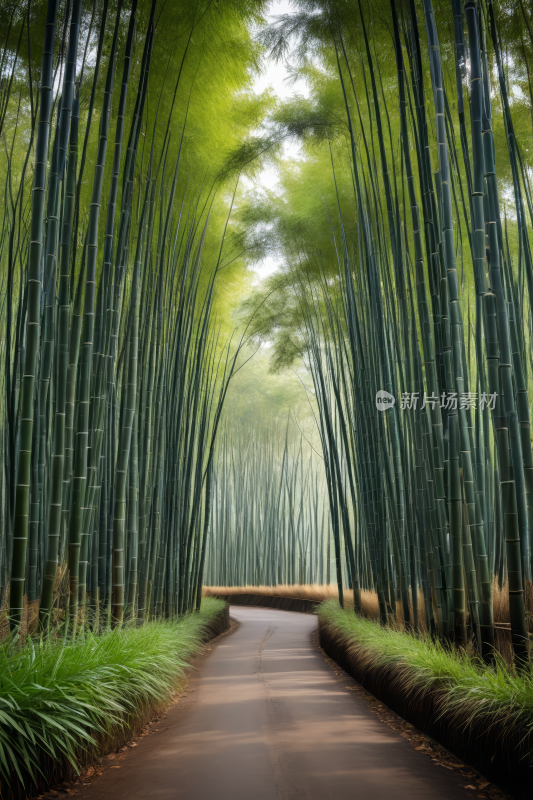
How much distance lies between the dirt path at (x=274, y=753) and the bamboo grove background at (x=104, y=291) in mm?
691

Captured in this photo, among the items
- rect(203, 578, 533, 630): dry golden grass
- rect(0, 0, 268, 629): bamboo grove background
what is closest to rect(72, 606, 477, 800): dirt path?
rect(0, 0, 268, 629): bamboo grove background

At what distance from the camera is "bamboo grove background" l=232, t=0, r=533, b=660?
2252 millimetres

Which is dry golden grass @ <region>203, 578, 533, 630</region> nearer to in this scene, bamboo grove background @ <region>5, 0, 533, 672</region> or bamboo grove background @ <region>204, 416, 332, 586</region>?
bamboo grove background @ <region>5, 0, 533, 672</region>

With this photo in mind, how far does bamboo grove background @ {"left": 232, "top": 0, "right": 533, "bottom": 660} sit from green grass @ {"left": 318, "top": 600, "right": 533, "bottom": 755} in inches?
5.8

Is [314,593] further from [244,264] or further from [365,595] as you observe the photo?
[244,264]

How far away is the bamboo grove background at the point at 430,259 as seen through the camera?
A: 7.39ft

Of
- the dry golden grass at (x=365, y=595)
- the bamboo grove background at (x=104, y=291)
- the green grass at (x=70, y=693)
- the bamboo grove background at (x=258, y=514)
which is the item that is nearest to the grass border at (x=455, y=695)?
the dry golden grass at (x=365, y=595)

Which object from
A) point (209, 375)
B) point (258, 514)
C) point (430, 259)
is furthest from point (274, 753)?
point (258, 514)

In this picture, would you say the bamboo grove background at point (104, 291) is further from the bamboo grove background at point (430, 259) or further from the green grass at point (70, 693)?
the bamboo grove background at point (430, 259)

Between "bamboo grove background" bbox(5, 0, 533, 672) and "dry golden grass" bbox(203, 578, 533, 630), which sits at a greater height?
"bamboo grove background" bbox(5, 0, 533, 672)

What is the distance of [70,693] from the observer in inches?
69.8

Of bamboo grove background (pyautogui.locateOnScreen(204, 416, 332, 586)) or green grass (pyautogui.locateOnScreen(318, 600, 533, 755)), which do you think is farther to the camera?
bamboo grove background (pyautogui.locateOnScreen(204, 416, 332, 586))

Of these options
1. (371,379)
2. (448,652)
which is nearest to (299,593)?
(371,379)

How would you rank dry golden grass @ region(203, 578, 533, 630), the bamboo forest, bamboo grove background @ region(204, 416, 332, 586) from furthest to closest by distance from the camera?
bamboo grove background @ region(204, 416, 332, 586) → dry golden grass @ region(203, 578, 533, 630) → the bamboo forest
